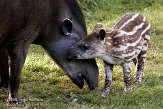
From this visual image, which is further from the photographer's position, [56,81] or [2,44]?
[56,81]

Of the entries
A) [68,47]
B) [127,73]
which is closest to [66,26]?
[68,47]

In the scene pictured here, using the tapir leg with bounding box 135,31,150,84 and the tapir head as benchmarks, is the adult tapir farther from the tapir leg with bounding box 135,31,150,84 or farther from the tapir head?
the tapir leg with bounding box 135,31,150,84

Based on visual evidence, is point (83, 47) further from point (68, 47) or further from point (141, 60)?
point (141, 60)

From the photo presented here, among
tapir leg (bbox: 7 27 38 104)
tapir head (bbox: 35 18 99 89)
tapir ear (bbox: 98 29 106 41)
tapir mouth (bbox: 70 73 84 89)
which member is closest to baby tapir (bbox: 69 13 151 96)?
tapir ear (bbox: 98 29 106 41)

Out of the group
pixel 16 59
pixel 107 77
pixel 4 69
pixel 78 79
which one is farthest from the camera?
pixel 4 69

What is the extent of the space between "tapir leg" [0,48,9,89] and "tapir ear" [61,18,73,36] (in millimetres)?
867

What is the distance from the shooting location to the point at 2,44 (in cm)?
704

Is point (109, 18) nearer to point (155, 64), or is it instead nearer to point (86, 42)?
point (155, 64)

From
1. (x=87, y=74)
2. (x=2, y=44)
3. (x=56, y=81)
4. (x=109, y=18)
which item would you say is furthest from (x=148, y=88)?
(x=109, y=18)

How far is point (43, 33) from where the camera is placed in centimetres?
740

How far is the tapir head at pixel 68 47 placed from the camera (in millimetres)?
7511

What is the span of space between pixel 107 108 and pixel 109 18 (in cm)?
635

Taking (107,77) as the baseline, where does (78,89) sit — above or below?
below

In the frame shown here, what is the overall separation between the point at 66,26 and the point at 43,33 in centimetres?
37
